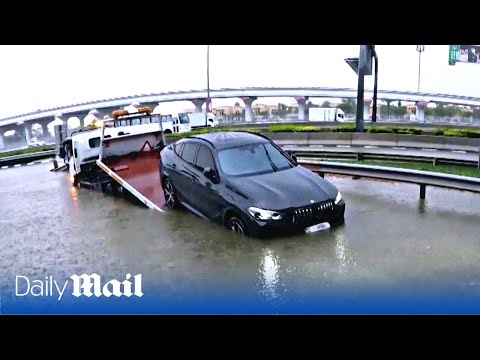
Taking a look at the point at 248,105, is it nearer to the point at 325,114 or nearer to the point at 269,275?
the point at 325,114

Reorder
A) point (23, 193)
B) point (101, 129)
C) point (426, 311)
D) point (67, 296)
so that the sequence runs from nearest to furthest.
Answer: point (426, 311) → point (67, 296) → point (23, 193) → point (101, 129)

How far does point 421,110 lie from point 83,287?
4828mm

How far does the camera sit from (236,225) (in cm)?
427

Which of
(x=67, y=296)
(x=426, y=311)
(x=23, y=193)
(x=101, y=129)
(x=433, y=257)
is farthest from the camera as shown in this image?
(x=101, y=129)

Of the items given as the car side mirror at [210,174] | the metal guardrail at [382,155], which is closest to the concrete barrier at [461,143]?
the metal guardrail at [382,155]

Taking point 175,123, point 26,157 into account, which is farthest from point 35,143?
point 175,123

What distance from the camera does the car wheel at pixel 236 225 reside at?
4.19 m

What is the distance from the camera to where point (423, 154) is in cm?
672

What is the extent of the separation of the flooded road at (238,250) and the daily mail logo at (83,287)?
60 mm

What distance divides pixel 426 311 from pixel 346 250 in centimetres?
87

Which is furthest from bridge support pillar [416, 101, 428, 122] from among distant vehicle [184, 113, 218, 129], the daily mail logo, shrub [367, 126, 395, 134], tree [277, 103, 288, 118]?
the daily mail logo
